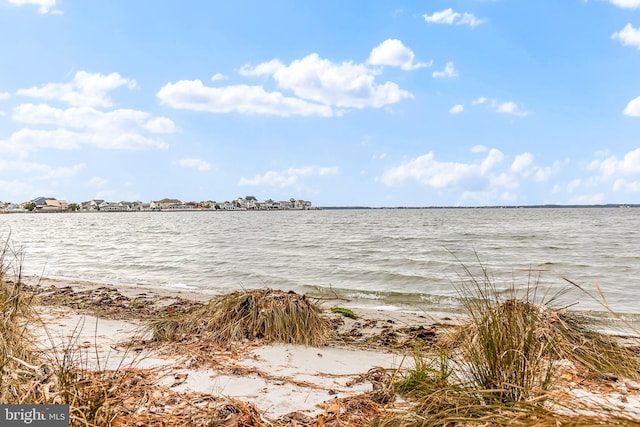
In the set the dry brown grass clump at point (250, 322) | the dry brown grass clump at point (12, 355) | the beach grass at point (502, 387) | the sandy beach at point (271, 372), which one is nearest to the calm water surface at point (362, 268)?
the dry brown grass clump at point (250, 322)

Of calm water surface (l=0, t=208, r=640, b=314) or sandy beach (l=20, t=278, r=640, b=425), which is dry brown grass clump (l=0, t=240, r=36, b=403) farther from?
calm water surface (l=0, t=208, r=640, b=314)

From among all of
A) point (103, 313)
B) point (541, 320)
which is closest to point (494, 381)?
point (541, 320)

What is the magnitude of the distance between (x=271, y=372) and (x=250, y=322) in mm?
1272

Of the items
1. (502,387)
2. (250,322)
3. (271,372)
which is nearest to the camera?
(502,387)

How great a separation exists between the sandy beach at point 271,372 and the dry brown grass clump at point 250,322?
17 centimetres

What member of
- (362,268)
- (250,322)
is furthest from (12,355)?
(362,268)

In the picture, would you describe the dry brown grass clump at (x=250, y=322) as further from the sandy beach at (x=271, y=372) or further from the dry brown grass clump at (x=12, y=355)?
the dry brown grass clump at (x=12, y=355)

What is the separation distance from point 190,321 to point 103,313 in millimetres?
3294

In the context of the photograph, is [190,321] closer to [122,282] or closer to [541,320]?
[541,320]

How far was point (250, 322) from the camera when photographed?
5145 mm

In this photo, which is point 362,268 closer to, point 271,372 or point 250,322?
point 250,322

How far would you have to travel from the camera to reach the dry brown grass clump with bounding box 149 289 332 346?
4996mm

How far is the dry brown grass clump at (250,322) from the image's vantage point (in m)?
5.00

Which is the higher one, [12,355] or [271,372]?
[12,355]
